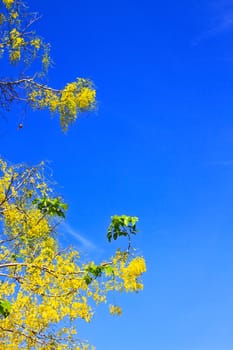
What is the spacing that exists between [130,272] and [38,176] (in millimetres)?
2732

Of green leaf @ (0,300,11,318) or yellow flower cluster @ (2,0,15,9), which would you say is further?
yellow flower cluster @ (2,0,15,9)

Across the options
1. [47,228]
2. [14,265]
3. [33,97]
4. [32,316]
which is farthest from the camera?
[33,97]

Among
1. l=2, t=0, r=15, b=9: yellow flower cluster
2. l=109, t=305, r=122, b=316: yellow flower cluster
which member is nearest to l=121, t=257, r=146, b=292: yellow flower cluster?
l=109, t=305, r=122, b=316: yellow flower cluster

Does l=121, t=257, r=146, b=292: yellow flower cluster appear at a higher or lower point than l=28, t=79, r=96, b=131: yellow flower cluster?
lower

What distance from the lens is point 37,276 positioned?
34.2ft

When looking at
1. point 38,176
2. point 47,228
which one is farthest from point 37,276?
point 38,176

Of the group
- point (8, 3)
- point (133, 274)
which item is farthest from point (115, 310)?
point (8, 3)

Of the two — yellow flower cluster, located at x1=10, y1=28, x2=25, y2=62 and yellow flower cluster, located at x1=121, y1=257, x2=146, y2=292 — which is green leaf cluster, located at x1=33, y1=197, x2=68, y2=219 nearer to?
yellow flower cluster, located at x1=121, y1=257, x2=146, y2=292

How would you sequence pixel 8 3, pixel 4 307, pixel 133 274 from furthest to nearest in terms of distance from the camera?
pixel 8 3, pixel 133 274, pixel 4 307

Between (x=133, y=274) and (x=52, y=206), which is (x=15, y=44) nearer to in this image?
(x=52, y=206)

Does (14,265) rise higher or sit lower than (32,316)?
higher

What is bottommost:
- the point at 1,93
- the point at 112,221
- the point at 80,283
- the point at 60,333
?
the point at 60,333

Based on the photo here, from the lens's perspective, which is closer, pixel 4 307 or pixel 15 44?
pixel 4 307

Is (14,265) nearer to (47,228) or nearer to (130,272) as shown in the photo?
(47,228)
